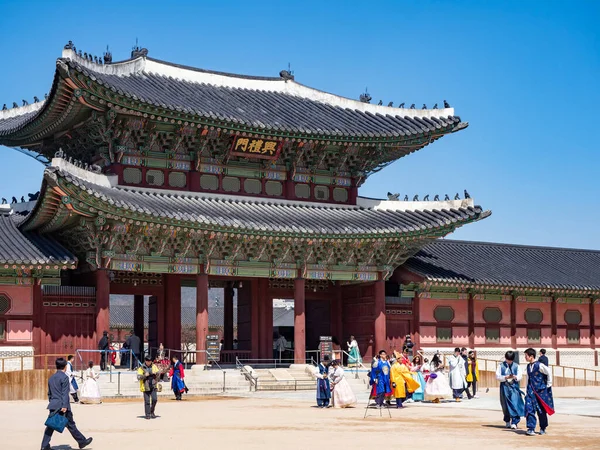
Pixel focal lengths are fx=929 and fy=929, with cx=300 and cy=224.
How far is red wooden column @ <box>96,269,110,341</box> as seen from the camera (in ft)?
107

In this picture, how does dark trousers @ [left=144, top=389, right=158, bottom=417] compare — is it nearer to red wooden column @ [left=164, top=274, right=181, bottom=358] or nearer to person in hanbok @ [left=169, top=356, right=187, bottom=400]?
person in hanbok @ [left=169, top=356, right=187, bottom=400]

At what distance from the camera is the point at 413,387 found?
86.5 ft

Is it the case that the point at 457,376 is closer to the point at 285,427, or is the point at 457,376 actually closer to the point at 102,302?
the point at 285,427

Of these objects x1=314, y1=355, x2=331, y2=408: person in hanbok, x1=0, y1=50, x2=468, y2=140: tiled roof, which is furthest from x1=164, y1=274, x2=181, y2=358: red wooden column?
x1=314, y1=355, x2=331, y2=408: person in hanbok

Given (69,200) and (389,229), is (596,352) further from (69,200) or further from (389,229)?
(69,200)

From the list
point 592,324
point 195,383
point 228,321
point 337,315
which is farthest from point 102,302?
point 592,324

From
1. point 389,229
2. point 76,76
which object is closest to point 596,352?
point 389,229

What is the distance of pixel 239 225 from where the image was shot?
1328 inches

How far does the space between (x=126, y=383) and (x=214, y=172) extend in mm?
10120

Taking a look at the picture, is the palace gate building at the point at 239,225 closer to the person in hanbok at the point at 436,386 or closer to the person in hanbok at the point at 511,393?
the person in hanbok at the point at 436,386

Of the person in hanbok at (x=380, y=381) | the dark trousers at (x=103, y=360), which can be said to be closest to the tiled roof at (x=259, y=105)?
the dark trousers at (x=103, y=360)

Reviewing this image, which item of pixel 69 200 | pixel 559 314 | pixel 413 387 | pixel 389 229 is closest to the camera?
pixel 413 387

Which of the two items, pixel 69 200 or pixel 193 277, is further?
pixel 193 277

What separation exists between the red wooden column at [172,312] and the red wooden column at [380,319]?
7993mm
